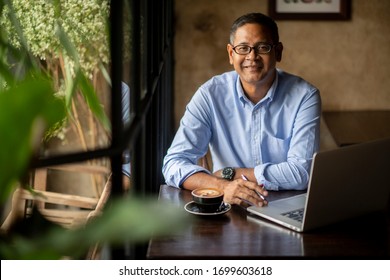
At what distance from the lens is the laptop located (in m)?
1.34

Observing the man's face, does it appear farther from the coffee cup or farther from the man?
the coffee cup

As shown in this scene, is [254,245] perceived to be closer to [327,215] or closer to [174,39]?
[327,215]

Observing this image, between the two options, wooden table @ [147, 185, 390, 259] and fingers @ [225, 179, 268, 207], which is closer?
wooden table @ [147, 185, 390, 259]

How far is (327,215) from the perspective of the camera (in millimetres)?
1424

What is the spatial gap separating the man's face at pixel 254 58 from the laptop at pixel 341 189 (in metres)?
0.77

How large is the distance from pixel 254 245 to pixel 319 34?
8.68 ft

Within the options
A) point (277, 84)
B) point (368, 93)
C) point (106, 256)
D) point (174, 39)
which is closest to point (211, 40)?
point (174, 39)

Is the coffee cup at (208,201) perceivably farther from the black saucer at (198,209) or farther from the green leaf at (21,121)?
the green leaf at (21,121)

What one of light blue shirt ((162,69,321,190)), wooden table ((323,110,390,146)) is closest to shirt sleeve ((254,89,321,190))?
light blue shirt ((162,69,321,190))

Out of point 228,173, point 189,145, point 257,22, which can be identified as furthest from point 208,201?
point 257,22

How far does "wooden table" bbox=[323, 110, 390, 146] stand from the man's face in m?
0.86

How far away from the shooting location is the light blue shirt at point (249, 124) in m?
2.15

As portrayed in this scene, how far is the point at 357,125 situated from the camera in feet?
11.0

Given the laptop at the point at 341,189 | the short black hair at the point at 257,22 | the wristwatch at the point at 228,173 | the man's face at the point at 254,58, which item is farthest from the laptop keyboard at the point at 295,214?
the short black hair at the point at 257,22
